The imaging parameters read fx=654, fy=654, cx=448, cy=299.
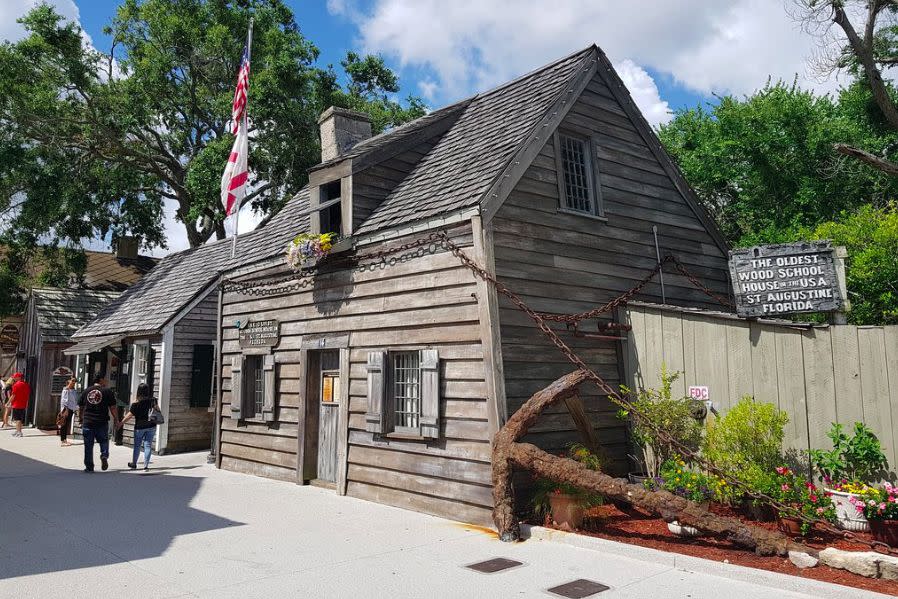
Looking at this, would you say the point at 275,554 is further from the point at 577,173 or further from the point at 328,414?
the point at 577,173

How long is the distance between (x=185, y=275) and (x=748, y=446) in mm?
16933

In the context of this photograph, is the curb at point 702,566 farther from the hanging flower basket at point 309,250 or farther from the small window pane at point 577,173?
the hanging flower basket at point 309,250

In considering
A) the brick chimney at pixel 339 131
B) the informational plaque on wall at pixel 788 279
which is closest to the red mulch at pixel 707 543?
the informational plaque on wall at pixel 788 279

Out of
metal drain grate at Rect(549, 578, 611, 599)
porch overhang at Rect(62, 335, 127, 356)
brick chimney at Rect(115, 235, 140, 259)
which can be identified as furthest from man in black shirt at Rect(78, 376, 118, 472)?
brick chimney at Rect(115, 235, 140, 259)

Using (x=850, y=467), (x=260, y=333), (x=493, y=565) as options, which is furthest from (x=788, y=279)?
(x=260, y=333)

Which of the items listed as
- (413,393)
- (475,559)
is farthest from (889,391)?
(413,393)

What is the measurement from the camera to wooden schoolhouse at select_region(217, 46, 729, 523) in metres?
8.45

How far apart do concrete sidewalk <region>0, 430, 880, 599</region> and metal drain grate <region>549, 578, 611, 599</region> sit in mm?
94

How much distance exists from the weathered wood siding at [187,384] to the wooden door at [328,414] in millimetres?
6594

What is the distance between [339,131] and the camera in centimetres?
1398

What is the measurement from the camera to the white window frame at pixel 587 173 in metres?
9.68

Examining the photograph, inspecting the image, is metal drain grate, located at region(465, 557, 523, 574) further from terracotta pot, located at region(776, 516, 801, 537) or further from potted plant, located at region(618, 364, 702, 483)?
terracotta pot, located at region(776, 516, 801, 537)

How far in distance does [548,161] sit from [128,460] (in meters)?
11.6

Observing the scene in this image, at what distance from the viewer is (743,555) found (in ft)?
20.3
